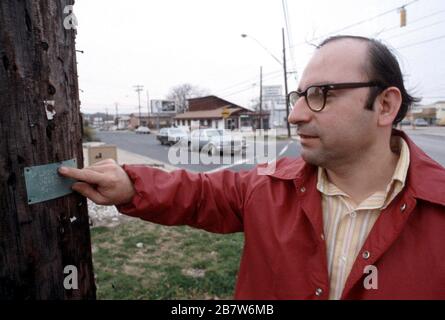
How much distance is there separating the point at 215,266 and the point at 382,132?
113 inches

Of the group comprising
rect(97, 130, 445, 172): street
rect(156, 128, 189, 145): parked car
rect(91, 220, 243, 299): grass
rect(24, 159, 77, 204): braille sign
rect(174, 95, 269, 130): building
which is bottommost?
rect(91, 220, 243, 299): grass

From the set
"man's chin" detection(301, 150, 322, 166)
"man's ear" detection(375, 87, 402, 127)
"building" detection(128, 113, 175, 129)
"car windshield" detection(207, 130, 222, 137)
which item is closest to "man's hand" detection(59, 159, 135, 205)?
"man's chin" detection(301, 150, 322, 166)

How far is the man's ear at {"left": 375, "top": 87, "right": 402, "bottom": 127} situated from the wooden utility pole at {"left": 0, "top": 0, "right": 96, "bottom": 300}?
4.72ft

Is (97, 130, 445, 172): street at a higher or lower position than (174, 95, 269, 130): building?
lower

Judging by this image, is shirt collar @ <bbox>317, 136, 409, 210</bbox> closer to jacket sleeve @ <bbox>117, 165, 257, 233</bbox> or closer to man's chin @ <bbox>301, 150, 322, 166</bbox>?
man's chin @ <bbox>301, 150, 322, 166</bbox>

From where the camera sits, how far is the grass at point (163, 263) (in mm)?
3428

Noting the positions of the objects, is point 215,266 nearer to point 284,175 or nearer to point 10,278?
point 284,175

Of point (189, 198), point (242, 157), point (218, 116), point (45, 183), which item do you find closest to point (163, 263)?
point (189, 198)

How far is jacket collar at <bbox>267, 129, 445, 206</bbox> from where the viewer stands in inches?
53.1

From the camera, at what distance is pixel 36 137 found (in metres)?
1.21

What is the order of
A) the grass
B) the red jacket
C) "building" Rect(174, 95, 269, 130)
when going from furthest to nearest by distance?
"building" Rect(174, 95, 269, 130), the grass, the red jacket

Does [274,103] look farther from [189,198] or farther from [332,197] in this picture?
[189,198]

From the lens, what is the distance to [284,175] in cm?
169
